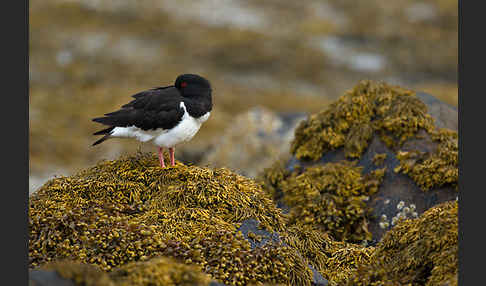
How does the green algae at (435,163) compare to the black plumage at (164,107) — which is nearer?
the black plumage at (164,107)

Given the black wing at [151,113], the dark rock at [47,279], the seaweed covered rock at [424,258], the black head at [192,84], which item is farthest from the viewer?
the black head at [192,84]

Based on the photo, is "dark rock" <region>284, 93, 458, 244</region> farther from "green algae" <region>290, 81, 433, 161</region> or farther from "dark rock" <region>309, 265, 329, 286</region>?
"dark rock" <region>309, 265, 329, 286</region>

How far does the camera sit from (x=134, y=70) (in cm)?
3250

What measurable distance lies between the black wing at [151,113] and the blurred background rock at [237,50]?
1697 centimetres

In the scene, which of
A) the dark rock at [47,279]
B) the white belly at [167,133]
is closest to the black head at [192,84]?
the white belly at [167,133]

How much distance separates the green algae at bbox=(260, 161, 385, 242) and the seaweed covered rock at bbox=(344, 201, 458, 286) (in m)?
2.80

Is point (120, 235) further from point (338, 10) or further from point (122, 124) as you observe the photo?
point (338, 10)

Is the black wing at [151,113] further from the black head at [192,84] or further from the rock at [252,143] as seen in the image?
the rock at [252,143]

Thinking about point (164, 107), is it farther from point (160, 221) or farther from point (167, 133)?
point (160, 221)


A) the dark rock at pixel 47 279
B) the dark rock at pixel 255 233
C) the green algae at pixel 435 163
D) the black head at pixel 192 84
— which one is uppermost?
the black head at pixel 192 84

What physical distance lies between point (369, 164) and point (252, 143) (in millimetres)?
7380

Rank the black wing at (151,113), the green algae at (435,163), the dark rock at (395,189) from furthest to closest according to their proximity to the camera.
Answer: the green algae at (435,163), the dark rock at (395,189), the black wing at (151,113)

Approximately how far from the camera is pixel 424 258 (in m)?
5.50

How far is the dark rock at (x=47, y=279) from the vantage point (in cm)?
443
